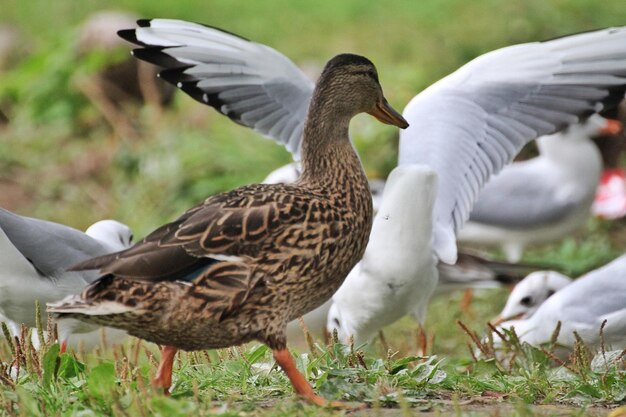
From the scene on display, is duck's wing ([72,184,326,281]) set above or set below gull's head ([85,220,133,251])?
above

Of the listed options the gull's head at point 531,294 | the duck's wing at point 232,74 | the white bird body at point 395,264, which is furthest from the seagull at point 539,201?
the white bird body at point 395,264

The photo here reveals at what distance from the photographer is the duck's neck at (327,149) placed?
170 inches

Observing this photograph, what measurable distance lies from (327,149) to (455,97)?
5.51 feet

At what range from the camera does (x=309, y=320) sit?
674cm

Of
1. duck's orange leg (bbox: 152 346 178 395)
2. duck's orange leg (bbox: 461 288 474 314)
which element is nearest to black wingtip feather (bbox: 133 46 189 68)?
duck's orange leg (bbox: 152 346 178 395)

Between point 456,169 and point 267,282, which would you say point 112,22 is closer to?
point 456,169

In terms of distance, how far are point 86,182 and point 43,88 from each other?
1.48 meters

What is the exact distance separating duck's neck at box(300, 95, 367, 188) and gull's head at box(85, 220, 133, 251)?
71.4 inches

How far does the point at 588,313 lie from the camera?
5781mm

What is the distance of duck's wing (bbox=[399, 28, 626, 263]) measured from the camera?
18.9ft

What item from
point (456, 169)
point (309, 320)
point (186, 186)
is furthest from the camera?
point (186, 186)

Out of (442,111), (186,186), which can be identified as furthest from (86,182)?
(442,111)

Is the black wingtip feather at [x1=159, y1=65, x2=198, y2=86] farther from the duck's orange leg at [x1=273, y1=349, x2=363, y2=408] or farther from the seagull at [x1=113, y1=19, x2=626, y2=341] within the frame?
the duck's orange leg at [x1=273, y1=349, x2=363, y2=408]

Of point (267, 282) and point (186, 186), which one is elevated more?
point (267, 282)
